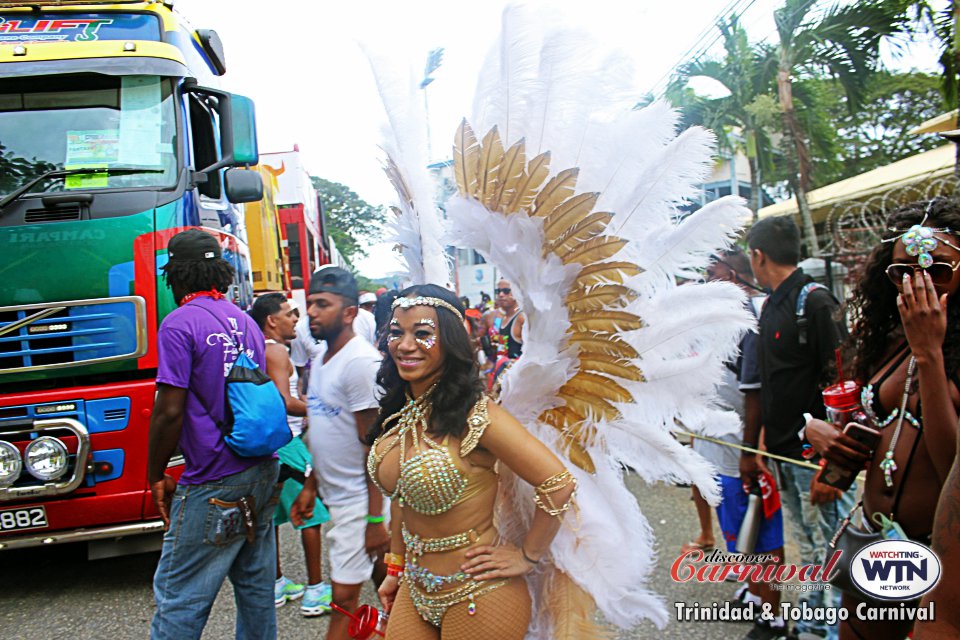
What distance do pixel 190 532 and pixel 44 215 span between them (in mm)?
A: 2319

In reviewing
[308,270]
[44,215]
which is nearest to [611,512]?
[44,215]

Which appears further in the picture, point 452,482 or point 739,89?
point 739,89

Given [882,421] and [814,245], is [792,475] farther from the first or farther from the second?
[814,245]

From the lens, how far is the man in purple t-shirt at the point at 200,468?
8.50 feet

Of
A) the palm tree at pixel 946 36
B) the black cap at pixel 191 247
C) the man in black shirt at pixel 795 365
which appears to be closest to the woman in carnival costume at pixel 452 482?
the black cap at pixel 191 247

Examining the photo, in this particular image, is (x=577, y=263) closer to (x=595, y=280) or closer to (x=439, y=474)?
(x=595, y=280)

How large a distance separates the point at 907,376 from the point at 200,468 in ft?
8.29

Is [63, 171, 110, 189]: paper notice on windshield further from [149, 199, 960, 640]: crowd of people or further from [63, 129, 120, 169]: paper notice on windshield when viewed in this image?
[149, 199, 960, 640]: crowd of people

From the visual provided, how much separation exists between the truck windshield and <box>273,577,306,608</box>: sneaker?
255 cm

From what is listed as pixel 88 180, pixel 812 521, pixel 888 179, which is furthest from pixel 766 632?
pixel 888 179

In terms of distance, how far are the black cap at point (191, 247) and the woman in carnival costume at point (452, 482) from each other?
109cm

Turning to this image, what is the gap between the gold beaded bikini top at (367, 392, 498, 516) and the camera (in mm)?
2045

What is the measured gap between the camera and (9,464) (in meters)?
3.73

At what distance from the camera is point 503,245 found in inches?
76.1
